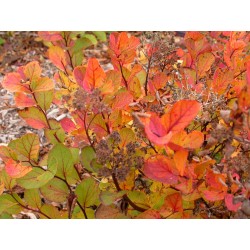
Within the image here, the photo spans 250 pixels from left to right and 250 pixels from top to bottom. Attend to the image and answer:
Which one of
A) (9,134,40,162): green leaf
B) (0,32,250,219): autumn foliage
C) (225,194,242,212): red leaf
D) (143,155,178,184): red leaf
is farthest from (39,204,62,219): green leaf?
(225,194,242,212): red leaf

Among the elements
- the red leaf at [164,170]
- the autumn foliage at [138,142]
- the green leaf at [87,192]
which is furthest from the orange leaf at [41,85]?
the red leaf at [164,170]

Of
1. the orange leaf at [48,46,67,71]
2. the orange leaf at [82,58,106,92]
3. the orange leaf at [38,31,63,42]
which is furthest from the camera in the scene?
the orange leaf at [38,31,63,42]

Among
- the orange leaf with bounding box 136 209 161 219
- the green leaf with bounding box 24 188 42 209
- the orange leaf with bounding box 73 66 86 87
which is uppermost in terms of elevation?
the orange leaf with bounding box 73 66 86 87

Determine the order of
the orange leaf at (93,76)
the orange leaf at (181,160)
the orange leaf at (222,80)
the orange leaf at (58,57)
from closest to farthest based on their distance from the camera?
the orange leaf at (181,160)
the orange leaf at (93,76)
the orange leaf at (222,80)
the orange leaf at (58,57)

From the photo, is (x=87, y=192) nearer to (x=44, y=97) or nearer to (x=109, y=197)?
(x=109, y=197)

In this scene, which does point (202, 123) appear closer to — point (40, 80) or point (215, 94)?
point (215, 94)

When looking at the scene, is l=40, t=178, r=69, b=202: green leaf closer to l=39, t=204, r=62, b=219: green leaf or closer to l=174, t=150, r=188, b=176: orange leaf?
l=39, t=204, r=62, b=219: green leaf

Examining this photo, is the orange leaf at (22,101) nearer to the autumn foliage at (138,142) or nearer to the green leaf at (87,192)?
the autumn foliage at (138,142)
